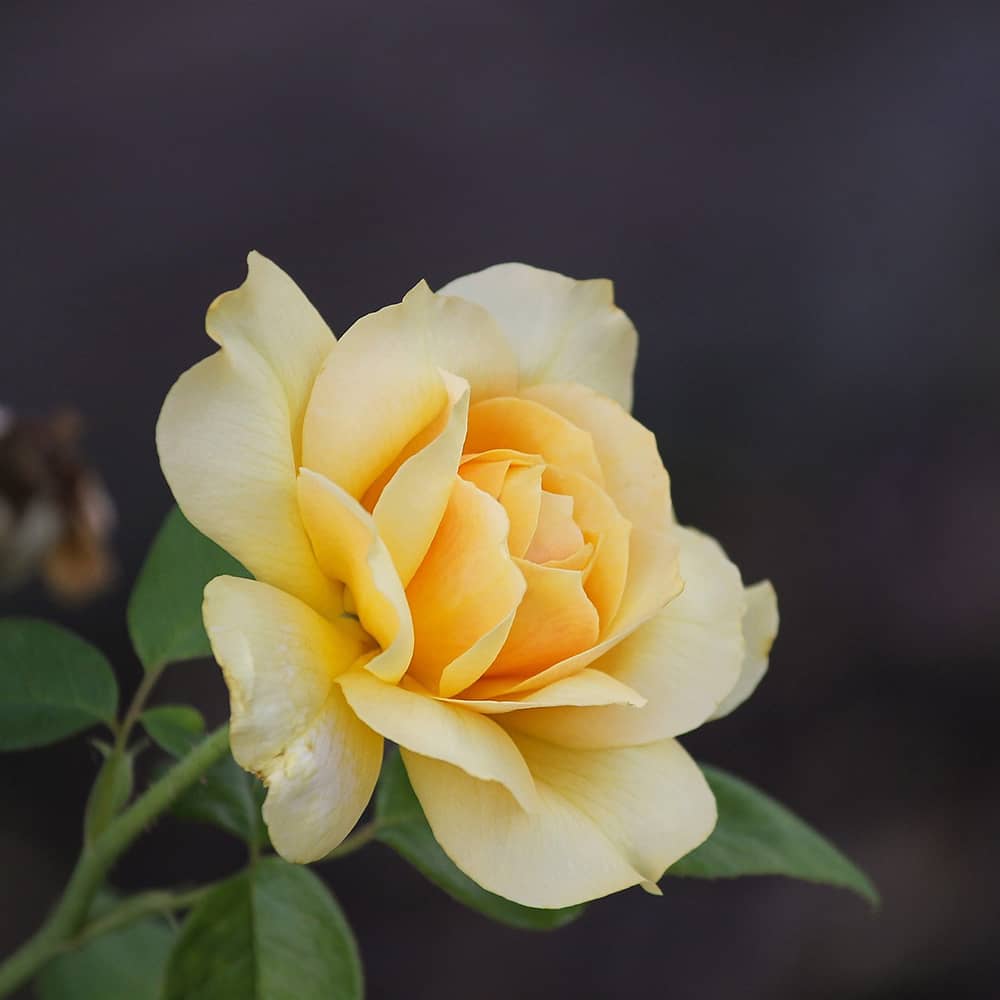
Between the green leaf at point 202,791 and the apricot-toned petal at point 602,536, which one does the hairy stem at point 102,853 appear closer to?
the green leaf at point 202,791

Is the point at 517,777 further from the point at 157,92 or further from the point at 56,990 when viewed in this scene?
the point at 157,92

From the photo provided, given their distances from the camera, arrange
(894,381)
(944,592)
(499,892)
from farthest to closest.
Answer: (894,381), (944,592), (499,892)

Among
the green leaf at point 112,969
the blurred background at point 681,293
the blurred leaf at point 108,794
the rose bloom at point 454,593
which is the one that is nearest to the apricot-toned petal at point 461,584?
the rose bloom at point 454,593

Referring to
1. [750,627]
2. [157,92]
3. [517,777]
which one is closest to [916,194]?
[157,92]

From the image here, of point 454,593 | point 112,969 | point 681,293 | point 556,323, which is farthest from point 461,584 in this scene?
point 681,293

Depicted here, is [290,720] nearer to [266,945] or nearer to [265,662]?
[265,662]
